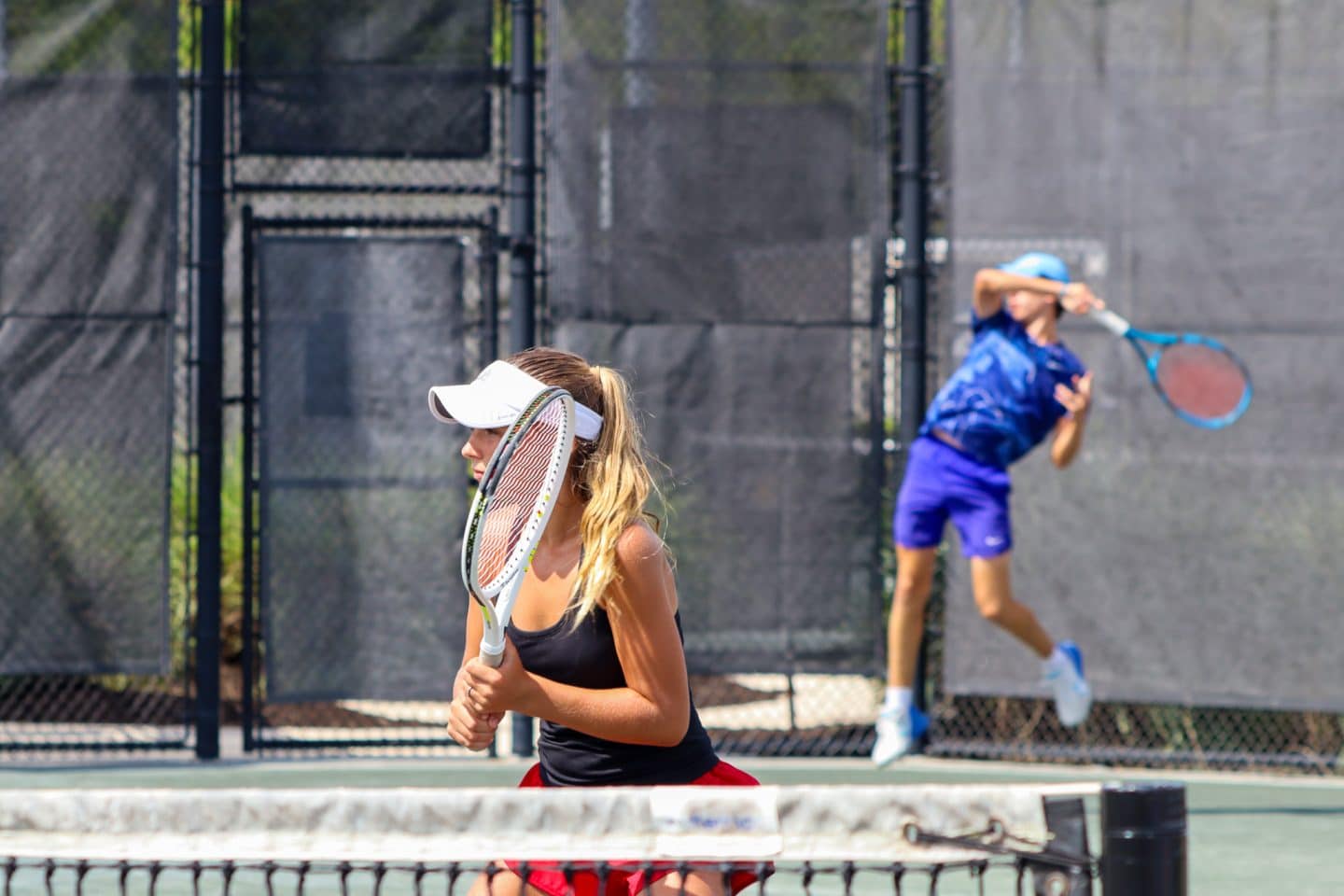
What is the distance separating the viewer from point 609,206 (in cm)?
644

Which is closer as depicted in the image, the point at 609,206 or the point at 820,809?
the point at 820,809

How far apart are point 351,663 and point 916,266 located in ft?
7.92

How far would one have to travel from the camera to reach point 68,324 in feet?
20.6

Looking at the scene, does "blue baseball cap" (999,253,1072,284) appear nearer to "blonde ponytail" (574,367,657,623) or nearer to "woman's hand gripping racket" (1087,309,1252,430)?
"woman's hand gripping racket" (1087,309,1252,430)

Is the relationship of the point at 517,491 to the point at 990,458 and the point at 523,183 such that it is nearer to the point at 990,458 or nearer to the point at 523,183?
the point at 990,458

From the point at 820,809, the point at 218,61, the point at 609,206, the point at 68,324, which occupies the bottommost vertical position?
the point at 820,809

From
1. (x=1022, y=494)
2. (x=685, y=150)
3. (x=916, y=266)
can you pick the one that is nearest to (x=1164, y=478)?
(x=1022, y=494)

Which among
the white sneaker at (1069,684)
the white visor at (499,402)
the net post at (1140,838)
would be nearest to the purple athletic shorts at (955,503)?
the white sneaker at (1069,684)

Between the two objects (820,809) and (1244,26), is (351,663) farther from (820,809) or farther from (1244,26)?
(820,809)

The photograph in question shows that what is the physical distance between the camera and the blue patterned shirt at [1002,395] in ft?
19.1

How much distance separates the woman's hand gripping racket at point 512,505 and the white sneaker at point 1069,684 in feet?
12.5

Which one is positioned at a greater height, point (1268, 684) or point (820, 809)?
point (820, 809)

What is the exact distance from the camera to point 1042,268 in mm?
5727

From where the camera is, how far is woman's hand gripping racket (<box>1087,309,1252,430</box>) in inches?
231
